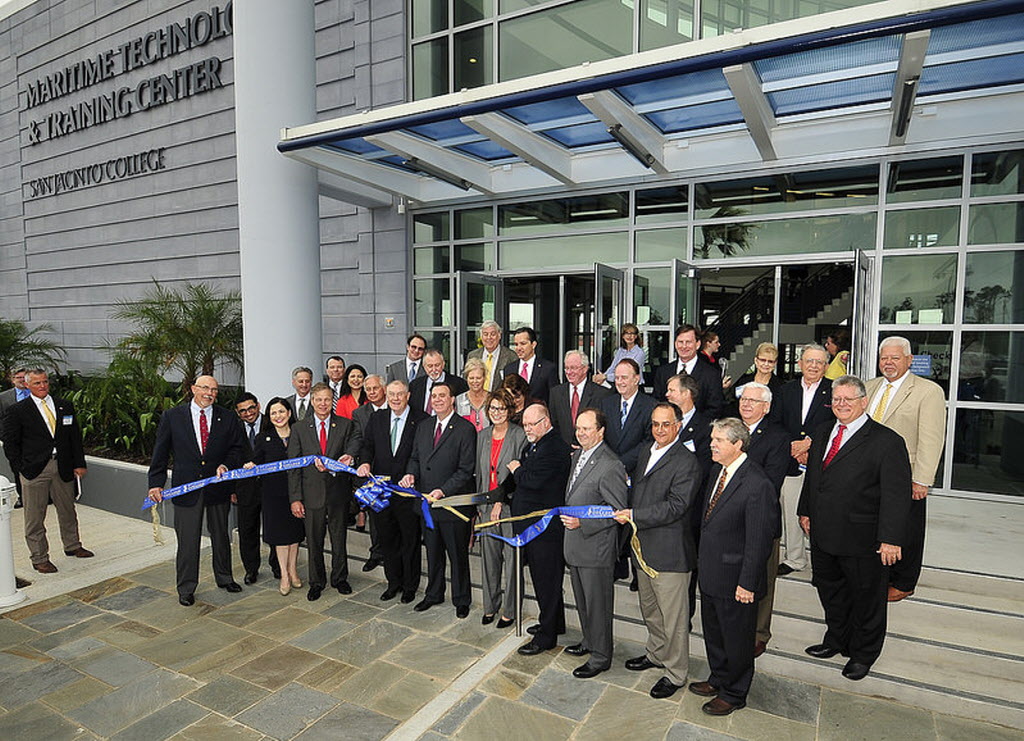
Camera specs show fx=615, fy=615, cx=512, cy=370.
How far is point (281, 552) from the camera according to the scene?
634 centimetres

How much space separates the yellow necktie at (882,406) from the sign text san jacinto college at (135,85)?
15.2 meters

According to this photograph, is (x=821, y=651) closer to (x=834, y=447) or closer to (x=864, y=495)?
(x=864, y=495)

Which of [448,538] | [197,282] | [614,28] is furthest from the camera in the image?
[197,282]

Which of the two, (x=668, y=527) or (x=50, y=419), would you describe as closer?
(x=668, y=527)

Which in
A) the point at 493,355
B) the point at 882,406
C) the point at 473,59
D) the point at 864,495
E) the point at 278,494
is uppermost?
the point at 473,59

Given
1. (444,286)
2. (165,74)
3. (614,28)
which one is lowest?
(444,286)

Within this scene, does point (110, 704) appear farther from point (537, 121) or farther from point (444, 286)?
point (444, 286)

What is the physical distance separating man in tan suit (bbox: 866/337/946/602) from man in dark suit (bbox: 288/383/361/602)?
4716 mm

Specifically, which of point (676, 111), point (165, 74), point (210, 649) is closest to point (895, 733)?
point (210, 649)

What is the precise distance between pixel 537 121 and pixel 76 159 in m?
16.8

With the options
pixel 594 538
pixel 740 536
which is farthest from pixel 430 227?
pixel 740 536

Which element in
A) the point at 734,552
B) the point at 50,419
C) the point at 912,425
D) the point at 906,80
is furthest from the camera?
the point at 50,419

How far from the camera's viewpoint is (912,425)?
185 inches

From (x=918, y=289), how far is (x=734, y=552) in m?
5.81
